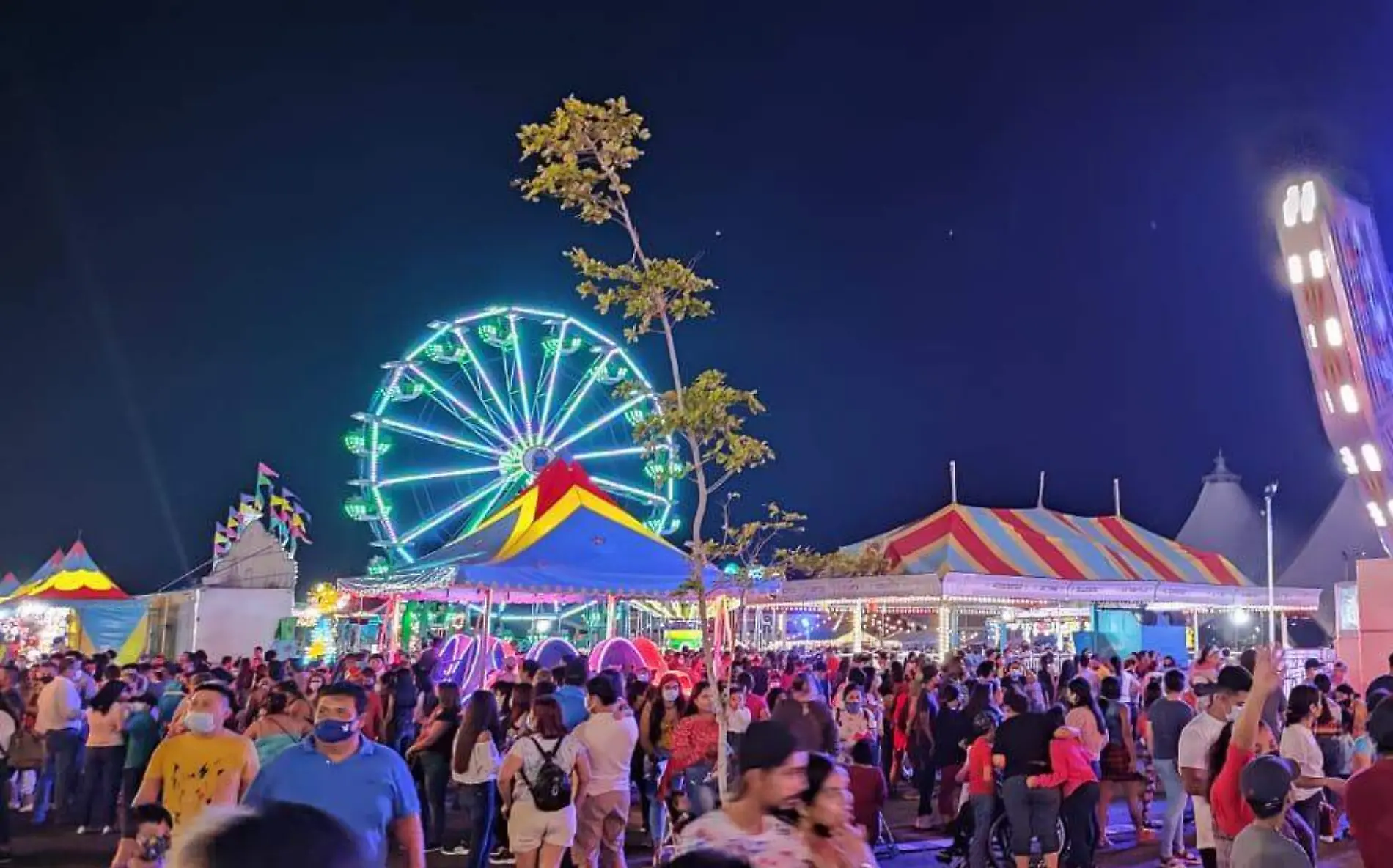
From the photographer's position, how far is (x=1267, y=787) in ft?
15.0

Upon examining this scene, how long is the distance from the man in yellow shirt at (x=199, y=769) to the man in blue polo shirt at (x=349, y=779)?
67 centimetres

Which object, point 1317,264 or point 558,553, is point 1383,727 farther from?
point 1317,264

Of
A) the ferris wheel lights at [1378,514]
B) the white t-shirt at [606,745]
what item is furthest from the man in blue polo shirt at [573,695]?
the ferris wheel lights at [1378,514]

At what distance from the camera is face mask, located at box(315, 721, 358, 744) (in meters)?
4.55

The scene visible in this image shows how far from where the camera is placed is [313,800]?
14.5 feet

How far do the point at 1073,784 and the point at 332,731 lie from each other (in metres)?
5.71

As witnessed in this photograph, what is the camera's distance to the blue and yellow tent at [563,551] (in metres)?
17.9

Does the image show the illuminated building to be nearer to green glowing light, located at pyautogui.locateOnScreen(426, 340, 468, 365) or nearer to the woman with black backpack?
green glowing light, located at pyautogui.locateOnScreen(426, 340, 468, 365)

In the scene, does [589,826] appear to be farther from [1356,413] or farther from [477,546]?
[1356,413]

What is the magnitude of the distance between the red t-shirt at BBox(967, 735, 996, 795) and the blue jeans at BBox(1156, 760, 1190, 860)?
2.10 meters

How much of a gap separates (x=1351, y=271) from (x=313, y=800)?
82.6 feet

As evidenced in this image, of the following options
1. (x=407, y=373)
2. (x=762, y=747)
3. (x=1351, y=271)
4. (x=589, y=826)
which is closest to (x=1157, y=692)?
(x=589, y=826)

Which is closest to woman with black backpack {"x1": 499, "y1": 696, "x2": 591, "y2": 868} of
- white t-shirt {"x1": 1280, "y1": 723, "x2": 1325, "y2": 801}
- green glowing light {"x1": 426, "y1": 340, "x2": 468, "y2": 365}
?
white t-shirt {"x1": 1280, "y1": 723, "x2": 1325, "y2": 801}

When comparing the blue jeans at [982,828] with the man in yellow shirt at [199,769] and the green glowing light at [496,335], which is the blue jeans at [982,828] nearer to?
the man in yellow shirt at [199,769]
